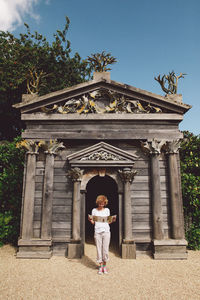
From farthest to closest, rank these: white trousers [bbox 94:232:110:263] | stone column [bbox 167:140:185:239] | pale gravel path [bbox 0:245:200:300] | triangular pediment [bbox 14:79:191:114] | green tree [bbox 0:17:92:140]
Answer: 1. green tree [bbox 0:17:92:140]
2. triangular pediment [bbox 14:79:191:114]
3. stone column [bbox 167:140:185:239]
4. white trousers [bbox 94:232:110:263]
5. pale gravel path [bbox 0:245:200:300]

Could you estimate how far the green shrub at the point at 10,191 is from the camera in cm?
823

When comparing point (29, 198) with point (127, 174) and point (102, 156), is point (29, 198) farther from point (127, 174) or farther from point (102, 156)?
point (127, 174)

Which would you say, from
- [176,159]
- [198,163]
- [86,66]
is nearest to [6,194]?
[176,159]

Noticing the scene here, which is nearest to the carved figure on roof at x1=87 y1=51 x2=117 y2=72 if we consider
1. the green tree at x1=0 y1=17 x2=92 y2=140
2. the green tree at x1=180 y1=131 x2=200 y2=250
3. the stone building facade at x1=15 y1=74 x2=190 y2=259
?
the stone building facade at x1=15 y1=74 x2=190 y2=259

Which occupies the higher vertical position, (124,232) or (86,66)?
(86,66)

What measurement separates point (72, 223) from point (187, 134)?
25.8ft

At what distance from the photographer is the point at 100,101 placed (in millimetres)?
7531

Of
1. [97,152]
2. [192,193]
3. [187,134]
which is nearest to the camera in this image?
[97,152]

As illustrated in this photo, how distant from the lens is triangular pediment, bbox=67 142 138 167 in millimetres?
6809

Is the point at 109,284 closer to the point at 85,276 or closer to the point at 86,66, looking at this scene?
the point at 85,276

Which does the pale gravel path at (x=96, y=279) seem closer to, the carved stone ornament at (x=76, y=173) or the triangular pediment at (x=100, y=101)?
the carved stone ornament at (x=76, y=173)

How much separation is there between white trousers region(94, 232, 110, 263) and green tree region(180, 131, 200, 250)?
4389 mm

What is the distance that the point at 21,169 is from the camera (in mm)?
9680

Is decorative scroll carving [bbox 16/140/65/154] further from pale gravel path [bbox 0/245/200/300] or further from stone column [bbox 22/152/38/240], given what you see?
pale gravel path [bbox 0/245/200/300]
